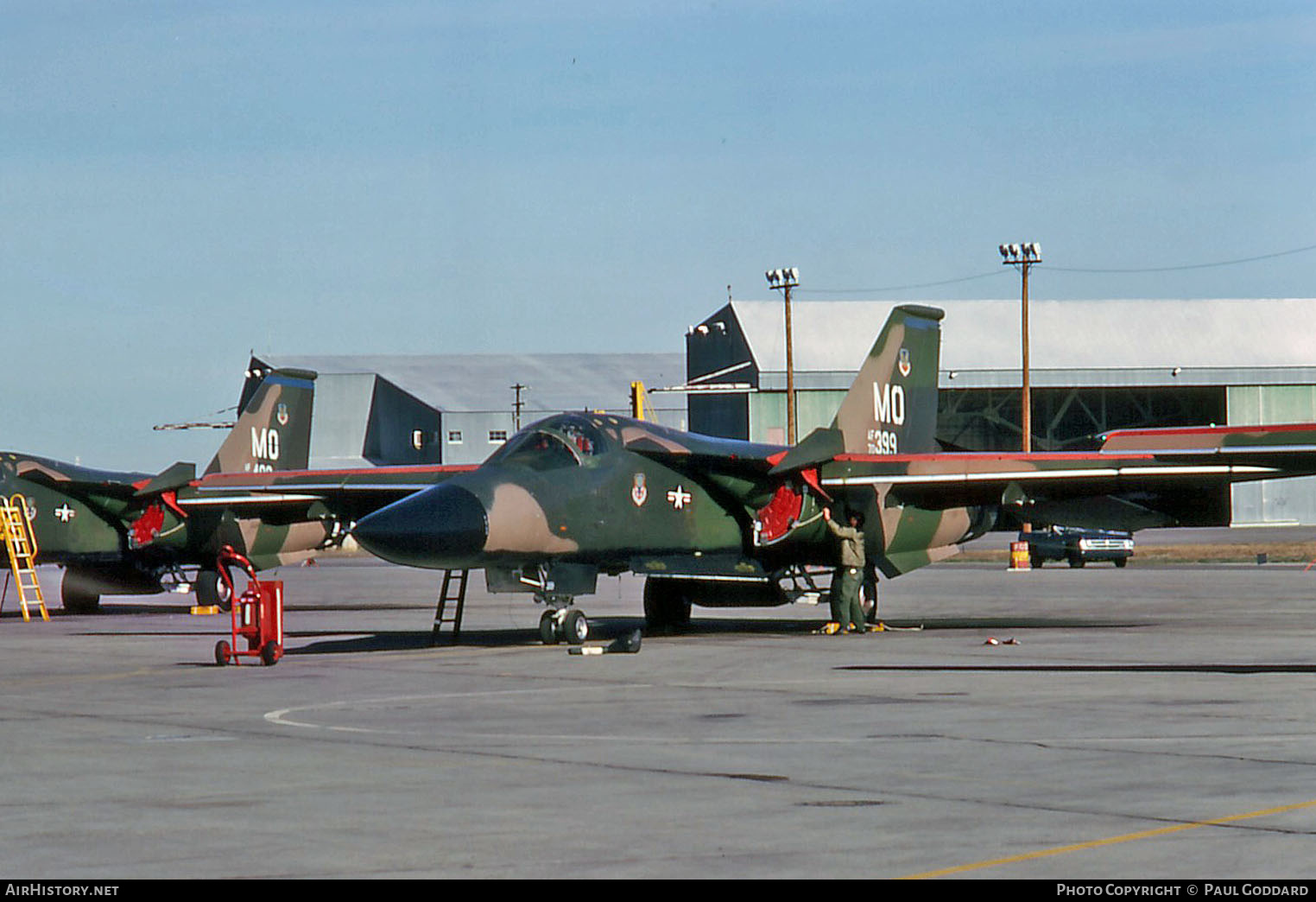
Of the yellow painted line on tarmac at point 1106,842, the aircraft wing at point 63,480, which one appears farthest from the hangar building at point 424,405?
the yellow painted line on tarmac at point 1106,842

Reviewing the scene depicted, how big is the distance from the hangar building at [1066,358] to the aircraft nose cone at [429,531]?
55.3m

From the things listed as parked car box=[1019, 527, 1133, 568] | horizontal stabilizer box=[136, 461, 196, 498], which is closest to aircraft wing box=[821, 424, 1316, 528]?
horizontal stabilizer box=[136, 461, 196, 498]

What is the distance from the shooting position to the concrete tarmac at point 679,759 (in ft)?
24.3

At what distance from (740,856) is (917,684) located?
814 cm

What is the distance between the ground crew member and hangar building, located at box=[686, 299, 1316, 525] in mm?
50698

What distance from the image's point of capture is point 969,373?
76688 mm

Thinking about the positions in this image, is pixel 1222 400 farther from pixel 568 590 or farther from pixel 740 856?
pixel 740 856

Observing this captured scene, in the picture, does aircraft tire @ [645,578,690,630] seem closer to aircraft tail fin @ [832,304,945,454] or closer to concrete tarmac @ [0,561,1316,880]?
concrete tarmac @ [0,561,1316,880]

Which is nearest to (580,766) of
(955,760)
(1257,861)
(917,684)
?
(955,760)

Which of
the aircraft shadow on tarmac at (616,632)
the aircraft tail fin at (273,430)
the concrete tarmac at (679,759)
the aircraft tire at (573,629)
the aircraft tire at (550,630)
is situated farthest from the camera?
the aircraft tail fin at (273,430)

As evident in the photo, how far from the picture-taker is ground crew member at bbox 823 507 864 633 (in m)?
23.2

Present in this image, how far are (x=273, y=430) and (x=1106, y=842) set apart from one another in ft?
101

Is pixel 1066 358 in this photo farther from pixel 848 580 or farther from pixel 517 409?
pixel 848 580

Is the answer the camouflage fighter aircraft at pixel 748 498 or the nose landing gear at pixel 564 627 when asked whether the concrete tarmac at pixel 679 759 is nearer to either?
the nose landing gear at pixel 564 627
